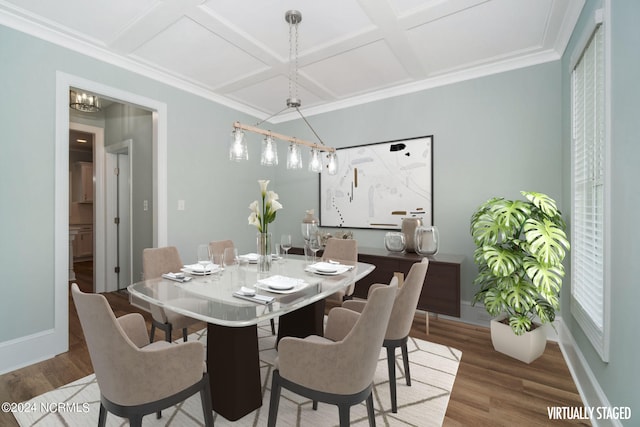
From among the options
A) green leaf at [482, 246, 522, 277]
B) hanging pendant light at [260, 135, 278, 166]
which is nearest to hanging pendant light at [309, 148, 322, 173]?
hanging pendant light at [260, 135, 278, 166]

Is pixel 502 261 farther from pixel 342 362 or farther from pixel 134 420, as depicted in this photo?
pixel 134 420

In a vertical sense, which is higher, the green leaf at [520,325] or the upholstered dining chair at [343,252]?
the upholstered dining chair at [343,252]

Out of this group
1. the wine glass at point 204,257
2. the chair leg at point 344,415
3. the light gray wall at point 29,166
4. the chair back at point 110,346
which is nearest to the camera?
the chair back at point 110,346

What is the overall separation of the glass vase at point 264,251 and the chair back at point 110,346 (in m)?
1.09

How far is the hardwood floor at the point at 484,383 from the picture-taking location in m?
1.83

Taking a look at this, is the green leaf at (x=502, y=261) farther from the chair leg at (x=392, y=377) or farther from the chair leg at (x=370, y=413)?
the chair leg at (x=370, y=413)

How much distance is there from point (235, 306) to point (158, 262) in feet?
4.16

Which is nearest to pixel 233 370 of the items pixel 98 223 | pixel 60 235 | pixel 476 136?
pixel 60 235

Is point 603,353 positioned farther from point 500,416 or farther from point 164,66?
point 164,66

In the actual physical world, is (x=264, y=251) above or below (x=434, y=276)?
above

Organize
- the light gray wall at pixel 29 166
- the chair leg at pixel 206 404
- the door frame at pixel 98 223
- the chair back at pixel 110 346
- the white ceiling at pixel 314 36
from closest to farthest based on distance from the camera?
the chair back at pixel 110 346 < the chair leg at pixel 206 404 < the white ceiling at pixel 314 36 < the light gray wall at pixel 29 166 < the door frame at pixel 98 223

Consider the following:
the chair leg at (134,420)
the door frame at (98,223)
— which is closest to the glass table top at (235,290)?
the chair leg at (134,420)

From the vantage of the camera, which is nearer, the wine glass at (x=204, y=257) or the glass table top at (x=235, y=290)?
the glass table top at (x=235, y=290)

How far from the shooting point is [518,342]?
248 cm
